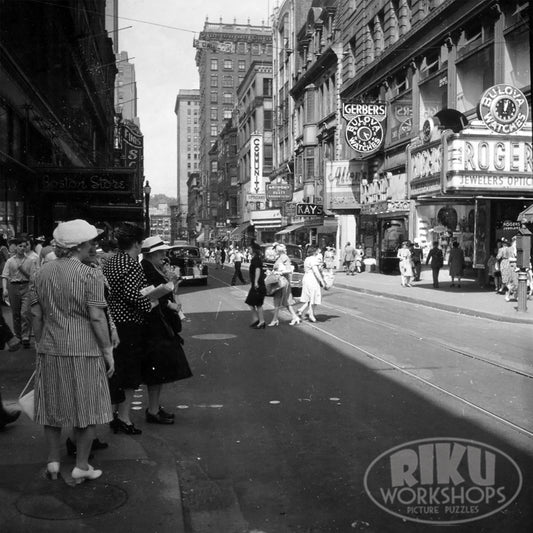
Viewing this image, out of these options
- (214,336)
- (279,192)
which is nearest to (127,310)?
(214,336)

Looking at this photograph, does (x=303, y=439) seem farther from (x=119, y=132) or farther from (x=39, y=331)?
(x=119, y=132)

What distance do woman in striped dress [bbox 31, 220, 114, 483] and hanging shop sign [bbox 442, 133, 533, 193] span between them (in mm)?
15796

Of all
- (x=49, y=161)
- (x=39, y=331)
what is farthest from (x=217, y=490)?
(x=49, y=161)

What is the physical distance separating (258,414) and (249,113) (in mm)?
81267

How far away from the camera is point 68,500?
4.36 m

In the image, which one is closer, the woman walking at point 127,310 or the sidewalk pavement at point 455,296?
the woman walking at point 127,310

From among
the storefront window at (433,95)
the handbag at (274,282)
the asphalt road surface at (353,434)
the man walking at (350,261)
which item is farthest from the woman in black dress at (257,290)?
the man walking at (350,261)

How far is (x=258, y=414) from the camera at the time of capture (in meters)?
6.53

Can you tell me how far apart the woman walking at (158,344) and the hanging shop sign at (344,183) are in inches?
1222

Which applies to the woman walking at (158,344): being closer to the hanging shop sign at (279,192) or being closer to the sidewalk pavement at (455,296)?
the sidewalk pavement at (455,296)

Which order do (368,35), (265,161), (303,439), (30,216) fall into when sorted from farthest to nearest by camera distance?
(265,161), (368,35), (30,216), (303,439)

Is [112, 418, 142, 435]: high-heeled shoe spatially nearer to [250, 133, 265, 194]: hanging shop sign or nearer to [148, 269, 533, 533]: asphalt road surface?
[148, 269, 533, 533]: asphalt road surface

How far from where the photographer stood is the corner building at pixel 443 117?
18.8 m

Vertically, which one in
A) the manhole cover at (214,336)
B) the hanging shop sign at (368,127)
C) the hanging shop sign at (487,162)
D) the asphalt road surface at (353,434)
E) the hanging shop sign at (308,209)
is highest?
the hanging shop sign at (368,127)
